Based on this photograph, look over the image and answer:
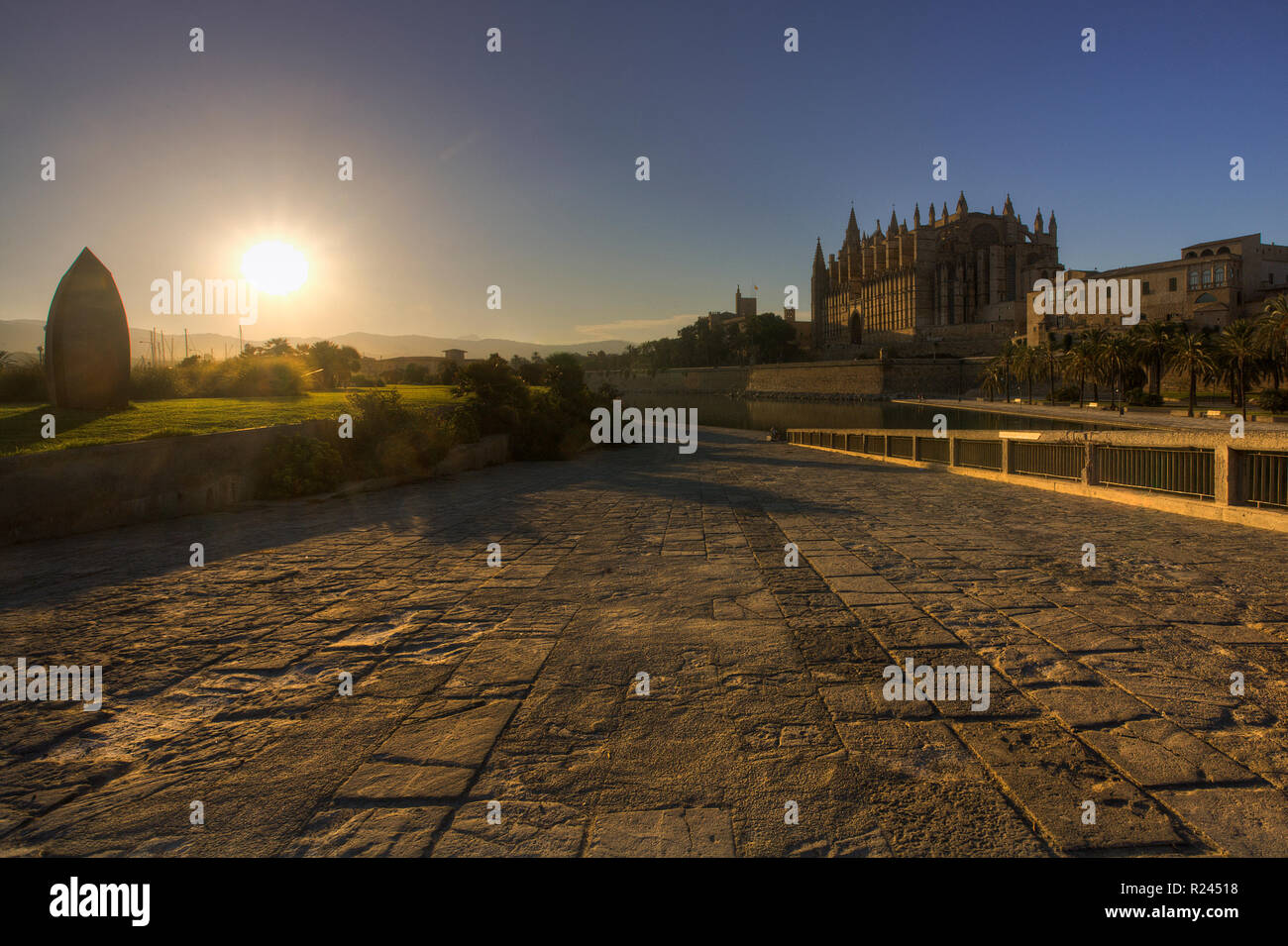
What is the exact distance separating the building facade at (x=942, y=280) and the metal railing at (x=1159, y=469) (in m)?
94.4

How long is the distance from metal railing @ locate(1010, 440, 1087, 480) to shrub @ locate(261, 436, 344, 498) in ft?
39.2

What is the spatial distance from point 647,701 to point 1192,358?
54.6 metres

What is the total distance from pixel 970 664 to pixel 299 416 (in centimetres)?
1146

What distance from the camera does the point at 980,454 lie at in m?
15.3

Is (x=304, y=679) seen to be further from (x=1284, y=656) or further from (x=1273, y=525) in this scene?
(x=1273, y=525)

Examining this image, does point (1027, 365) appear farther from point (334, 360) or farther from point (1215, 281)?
point (334, 360)

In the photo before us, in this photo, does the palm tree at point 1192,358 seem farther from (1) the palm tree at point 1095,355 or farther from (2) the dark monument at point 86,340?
(2) the dark monument at point 86,340

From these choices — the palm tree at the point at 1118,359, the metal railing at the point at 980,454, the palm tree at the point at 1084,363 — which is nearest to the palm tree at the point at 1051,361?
the palm tree at the point at 1084,363

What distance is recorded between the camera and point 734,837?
2.31 metres

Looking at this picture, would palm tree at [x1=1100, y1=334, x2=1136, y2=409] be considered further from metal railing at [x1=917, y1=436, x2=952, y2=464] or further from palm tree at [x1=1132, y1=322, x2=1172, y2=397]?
metal railing at [x1=917, y1=436, x2=952, y2=464]

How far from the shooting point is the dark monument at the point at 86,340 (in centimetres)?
1088

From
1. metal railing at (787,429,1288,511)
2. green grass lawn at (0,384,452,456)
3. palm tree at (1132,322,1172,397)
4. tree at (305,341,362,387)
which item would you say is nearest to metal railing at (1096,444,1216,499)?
metal railing at (787,429,1288,511)

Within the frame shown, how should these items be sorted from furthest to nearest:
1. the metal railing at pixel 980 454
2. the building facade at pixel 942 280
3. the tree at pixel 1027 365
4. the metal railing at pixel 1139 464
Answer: the building facade at pixel 942 280 → the tree at pixel 1027 365 → the metal railing at pixel 980 454 → the metal railing at pixel 1139 464
